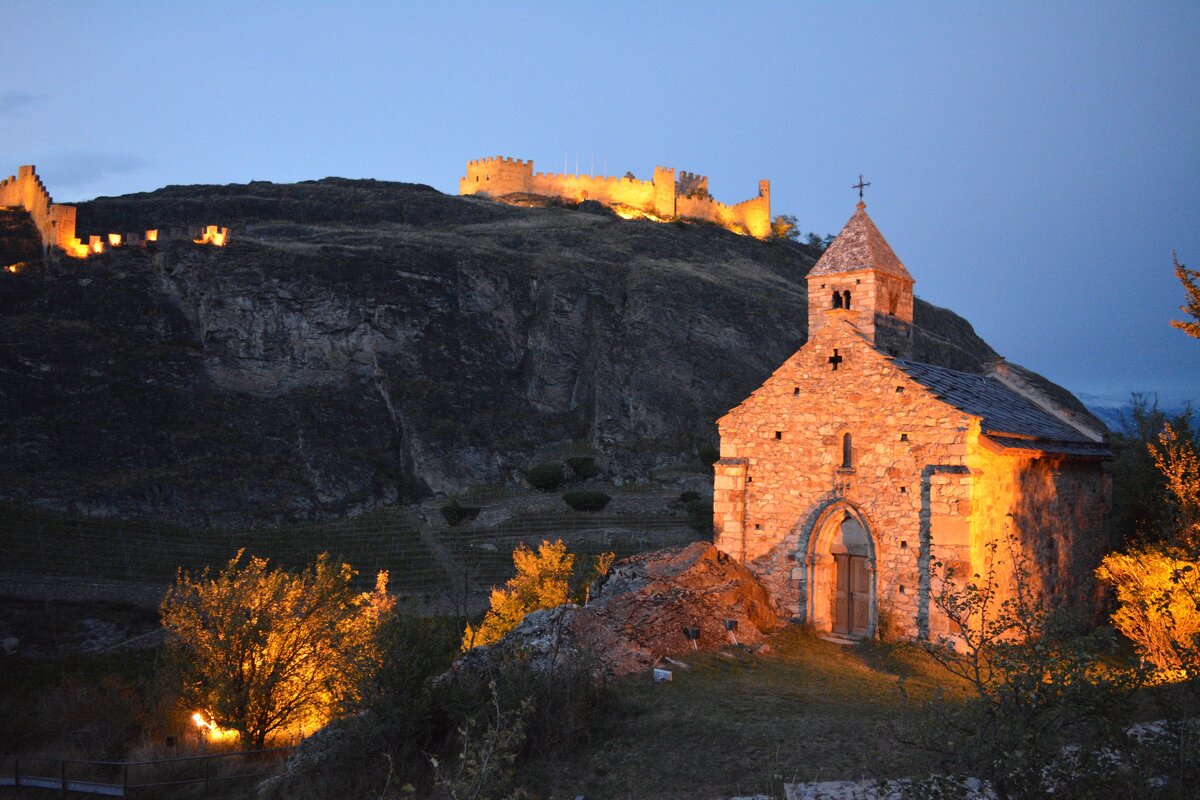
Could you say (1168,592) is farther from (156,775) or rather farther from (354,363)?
(354,363)

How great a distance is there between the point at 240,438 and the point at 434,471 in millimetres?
11382

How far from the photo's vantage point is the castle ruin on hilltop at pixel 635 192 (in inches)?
3957

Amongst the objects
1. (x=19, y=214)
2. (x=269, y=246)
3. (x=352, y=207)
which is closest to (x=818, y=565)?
(x=269, y=246)

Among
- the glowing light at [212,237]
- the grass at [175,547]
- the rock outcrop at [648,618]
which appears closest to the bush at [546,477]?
the grass at [175,547]

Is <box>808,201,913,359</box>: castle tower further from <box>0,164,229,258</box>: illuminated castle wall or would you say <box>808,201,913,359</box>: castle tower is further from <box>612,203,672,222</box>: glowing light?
<box>612,203,672,222</box>: glowing light

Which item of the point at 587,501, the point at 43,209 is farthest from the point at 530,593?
the point at 43,209

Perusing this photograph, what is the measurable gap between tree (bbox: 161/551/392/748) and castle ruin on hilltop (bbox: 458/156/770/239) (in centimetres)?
8542

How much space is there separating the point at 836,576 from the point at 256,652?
38.1 feet

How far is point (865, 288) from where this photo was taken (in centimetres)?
1891

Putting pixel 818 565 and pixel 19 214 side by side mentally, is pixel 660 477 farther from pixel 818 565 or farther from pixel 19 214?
pixel 19 214

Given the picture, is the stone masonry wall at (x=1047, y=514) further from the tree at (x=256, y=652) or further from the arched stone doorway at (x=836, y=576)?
the tree at (x=256, y=652)

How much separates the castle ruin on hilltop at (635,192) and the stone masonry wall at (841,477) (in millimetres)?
84772

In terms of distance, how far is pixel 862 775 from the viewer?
26.7 feet

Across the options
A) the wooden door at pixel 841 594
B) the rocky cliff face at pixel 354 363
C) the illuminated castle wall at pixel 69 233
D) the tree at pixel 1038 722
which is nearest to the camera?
the tree at pixel 1038 722
